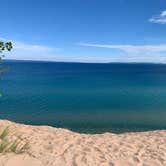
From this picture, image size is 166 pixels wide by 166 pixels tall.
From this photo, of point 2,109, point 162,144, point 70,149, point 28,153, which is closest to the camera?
point 28,153

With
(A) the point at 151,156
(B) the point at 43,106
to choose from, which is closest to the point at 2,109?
(B) the point at 43,106

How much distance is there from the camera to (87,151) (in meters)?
8.83

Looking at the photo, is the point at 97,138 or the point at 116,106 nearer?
the point at 97,138

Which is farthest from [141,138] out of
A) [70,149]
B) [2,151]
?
[2,151]

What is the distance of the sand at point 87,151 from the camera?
7695 mm

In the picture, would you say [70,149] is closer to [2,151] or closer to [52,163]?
[52,163]

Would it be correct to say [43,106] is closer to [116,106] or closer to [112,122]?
[116,106]

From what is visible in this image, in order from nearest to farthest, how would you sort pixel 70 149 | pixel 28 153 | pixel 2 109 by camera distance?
pixel 28 153
pixel 70 149
pixel 2 109

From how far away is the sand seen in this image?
7.70m

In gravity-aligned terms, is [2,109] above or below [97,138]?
below

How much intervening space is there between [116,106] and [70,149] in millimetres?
18845

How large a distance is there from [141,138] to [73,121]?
401 inches

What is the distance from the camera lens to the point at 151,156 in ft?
27.7

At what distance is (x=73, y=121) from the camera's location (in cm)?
2064
